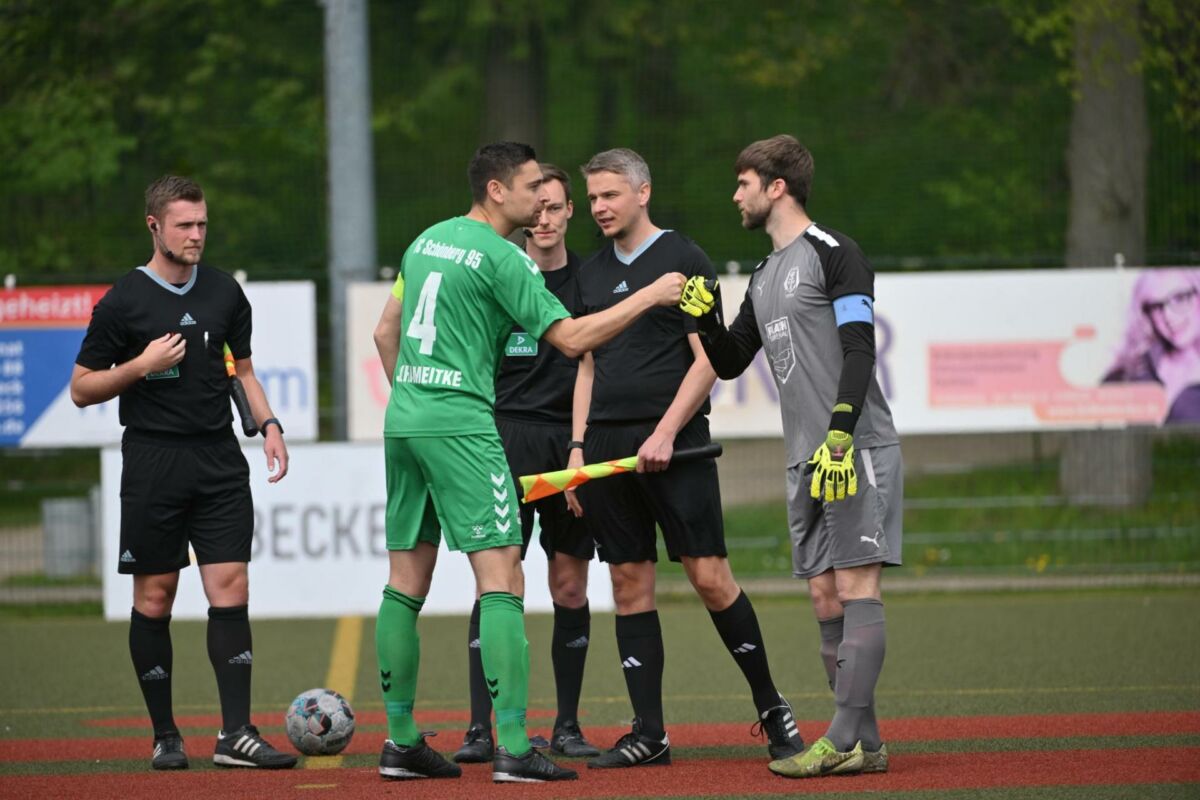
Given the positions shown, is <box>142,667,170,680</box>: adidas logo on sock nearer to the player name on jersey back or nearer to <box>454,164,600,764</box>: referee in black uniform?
<box>454,164,600,764</box>: referee in black uniform

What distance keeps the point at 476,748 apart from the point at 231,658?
1.03 metres

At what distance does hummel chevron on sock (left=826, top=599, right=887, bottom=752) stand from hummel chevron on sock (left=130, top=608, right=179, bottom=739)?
263 cm

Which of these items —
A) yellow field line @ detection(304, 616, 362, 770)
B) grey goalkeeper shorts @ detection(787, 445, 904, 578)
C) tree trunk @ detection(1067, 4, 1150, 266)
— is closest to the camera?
grey goalkeeper shorts @ detection(787, 445, 904, 578)

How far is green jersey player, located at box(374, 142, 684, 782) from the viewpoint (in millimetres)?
6016

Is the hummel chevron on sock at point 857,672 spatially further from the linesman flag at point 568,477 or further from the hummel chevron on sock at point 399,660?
the hummel chevron on sock at point 399,660

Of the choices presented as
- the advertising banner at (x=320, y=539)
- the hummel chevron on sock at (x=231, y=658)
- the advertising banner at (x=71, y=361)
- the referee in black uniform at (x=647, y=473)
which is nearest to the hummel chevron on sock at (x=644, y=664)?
the referee in black uniform at (x=647, y=473)

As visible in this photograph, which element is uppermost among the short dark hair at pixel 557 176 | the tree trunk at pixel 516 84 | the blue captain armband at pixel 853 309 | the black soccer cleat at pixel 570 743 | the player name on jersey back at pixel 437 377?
the tree trunk at pixel 516 84

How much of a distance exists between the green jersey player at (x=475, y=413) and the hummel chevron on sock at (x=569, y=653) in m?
0.88

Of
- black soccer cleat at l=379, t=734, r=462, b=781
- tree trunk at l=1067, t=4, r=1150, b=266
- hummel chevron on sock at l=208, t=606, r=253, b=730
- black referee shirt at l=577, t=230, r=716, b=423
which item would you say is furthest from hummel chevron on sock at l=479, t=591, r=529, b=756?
tree trunk at l=1067, t=4, r=1150, b=266

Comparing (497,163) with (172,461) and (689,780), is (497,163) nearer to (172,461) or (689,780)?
(172,461)

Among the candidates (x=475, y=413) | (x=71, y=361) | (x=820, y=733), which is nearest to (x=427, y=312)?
(x=475, y=413)

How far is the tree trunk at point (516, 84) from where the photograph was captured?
17.8 metres

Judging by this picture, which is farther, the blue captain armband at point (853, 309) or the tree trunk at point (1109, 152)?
the tree trunk at point (1109, 152)

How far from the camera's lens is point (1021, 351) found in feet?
42.2
